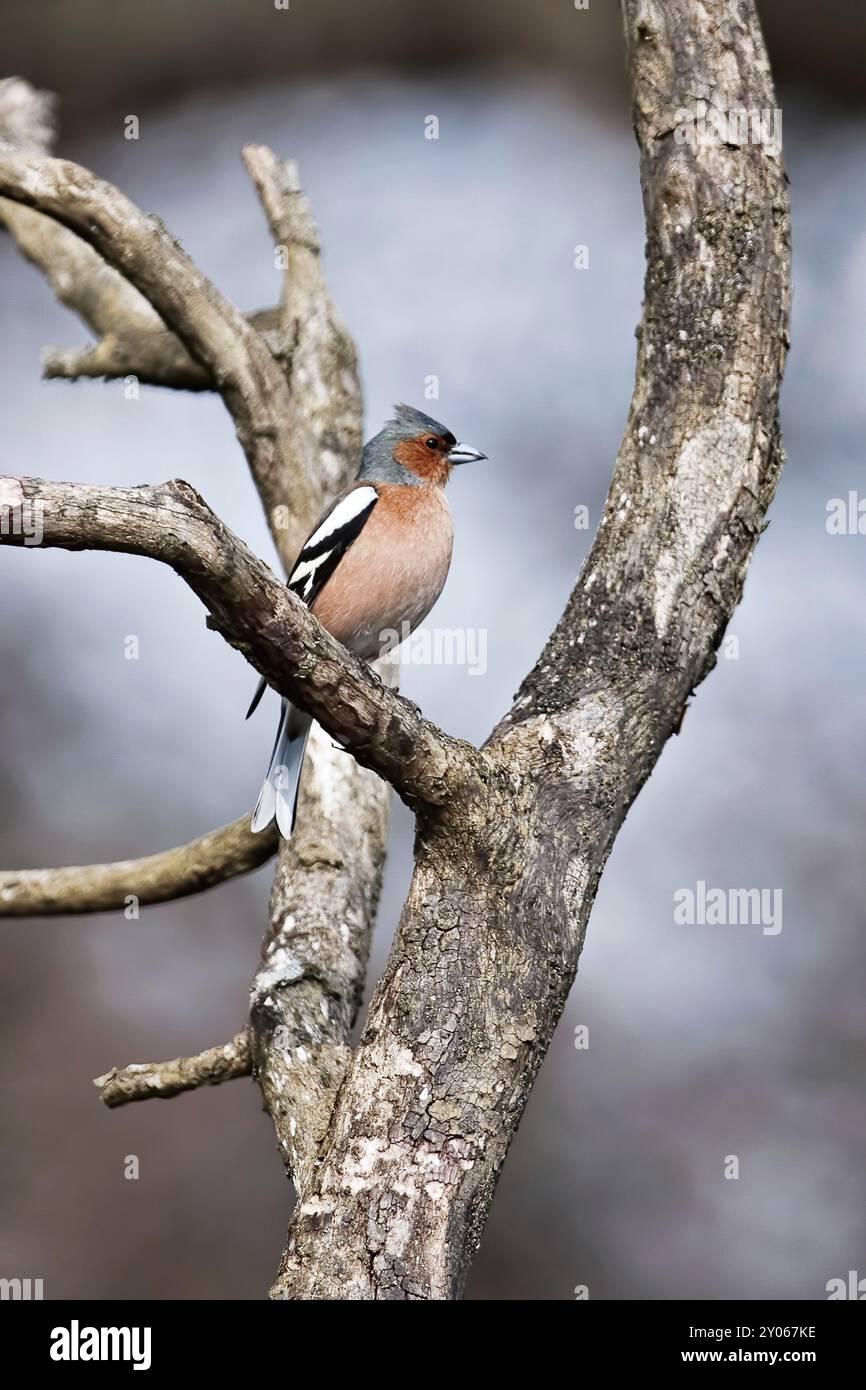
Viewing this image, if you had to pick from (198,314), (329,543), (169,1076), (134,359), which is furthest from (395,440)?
(169,1076)

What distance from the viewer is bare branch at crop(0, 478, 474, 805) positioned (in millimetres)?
2119

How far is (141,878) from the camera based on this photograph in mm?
4922

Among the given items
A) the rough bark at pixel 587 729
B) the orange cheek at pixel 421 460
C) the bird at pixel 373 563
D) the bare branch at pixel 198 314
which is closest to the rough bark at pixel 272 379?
the bare branch at pixel 198 314

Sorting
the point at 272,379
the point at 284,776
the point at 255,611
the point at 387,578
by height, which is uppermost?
the point at 272,379

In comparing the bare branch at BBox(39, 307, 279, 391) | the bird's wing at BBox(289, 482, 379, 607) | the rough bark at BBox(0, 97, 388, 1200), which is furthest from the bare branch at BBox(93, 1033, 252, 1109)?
the bare branch at BBox(39, 307, 279, 391)

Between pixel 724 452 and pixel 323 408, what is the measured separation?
229cm

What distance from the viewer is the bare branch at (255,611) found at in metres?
2.12

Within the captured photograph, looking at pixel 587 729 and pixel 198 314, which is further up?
pixel 198 314

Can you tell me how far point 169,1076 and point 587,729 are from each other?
1.76 metres

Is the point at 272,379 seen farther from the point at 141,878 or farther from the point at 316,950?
the point at 316,950

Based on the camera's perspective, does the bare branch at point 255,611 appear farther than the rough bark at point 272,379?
No

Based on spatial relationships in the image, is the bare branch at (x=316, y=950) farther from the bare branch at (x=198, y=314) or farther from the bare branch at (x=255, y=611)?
the bare branch at (x=198, y=314)

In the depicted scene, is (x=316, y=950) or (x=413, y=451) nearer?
(x=316, y=950)

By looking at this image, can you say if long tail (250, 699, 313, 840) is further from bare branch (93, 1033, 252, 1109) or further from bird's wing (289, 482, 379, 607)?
bare branch (93, 1033, 252, 1109)
